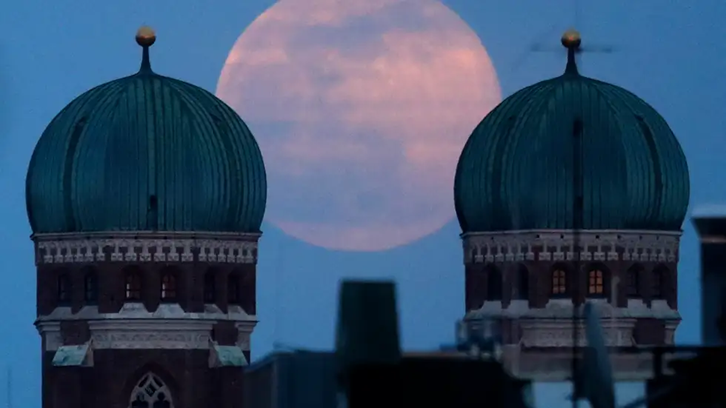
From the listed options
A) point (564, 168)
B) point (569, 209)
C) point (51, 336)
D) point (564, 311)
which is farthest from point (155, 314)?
point (564, 168)

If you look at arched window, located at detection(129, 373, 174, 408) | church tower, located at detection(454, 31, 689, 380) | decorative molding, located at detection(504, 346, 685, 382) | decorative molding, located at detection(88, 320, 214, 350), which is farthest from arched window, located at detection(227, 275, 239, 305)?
decorative molding, located at detection(504, 346, 685, 382)

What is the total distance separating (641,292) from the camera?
364 ft

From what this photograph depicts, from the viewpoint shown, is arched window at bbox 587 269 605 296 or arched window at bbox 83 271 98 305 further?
arched window at bbox 83 271 98 305

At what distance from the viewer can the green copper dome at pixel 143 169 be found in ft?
363

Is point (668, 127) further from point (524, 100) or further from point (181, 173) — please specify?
point (181, 173)

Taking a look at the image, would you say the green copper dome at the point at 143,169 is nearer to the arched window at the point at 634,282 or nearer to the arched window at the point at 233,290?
the arched window at the point at 233,290

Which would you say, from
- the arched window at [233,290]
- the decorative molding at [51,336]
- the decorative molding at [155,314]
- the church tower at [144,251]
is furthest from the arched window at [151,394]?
the arched window at [233,290]

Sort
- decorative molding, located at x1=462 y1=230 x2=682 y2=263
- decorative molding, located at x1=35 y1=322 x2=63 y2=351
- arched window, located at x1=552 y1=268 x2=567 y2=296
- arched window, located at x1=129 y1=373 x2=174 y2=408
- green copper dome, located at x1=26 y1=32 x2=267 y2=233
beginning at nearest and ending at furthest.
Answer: arched window, located at x1=552 y1=268 x2=567 y2=296
decorative molding, located at x1=462 y1=230 x2=682 y2=263
arched window, located at x1=129 y1=373 x2=174 y2=408
green copper dome, located at x1=26 y1=32 x2=267 y2=233
decorative molding, located at x1=35 y1=322 x2=63 y2=351

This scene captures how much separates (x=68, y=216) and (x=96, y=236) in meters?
0.94

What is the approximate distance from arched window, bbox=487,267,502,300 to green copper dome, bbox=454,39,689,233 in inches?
46.1

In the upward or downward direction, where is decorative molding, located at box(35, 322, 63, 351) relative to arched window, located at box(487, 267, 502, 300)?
downward

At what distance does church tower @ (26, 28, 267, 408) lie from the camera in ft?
360

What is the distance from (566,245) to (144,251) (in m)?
11.1

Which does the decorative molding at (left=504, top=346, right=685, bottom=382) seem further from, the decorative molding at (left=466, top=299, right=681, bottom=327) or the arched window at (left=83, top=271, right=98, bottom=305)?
the arched window at (left=83, top=271, right=98, bottom=305)
